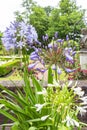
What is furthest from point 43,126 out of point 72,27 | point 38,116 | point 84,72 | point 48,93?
point 72,27

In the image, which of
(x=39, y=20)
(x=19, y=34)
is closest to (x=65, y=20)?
(x=39, y=20)

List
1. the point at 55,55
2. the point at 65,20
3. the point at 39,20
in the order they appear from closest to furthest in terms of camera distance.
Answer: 1. the point at 55,55
2. the point at 65,20
3. the point at 39,20

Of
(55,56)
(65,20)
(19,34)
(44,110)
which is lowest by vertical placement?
(65,20)

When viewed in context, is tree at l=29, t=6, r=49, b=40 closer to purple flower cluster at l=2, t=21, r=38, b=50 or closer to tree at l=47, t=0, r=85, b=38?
tree at l=47, t=0, r=85, b=38

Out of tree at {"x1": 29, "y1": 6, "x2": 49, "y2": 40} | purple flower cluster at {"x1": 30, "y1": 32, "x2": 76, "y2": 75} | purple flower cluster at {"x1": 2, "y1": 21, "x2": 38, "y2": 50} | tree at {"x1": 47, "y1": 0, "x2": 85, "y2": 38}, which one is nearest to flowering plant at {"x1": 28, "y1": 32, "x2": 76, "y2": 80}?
purple flower cluster at {"x1": 30, "y1": 32, "x2": 76, "y2": 75}

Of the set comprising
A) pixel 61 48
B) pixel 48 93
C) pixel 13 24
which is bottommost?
pixel 48 93

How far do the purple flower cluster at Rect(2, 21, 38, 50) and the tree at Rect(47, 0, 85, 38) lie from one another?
26486mm

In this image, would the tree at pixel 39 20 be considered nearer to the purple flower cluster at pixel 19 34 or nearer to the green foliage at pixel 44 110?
the purple flower cluster at pixel 19 34

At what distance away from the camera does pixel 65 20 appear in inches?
1153

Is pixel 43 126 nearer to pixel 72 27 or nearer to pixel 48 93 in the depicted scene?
pixel 48 93

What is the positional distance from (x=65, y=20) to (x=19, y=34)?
88.3 feet

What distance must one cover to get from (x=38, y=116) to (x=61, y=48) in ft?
1.94

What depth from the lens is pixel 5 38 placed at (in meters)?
2.79

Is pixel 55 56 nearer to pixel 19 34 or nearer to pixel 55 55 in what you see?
pixel 55 55
